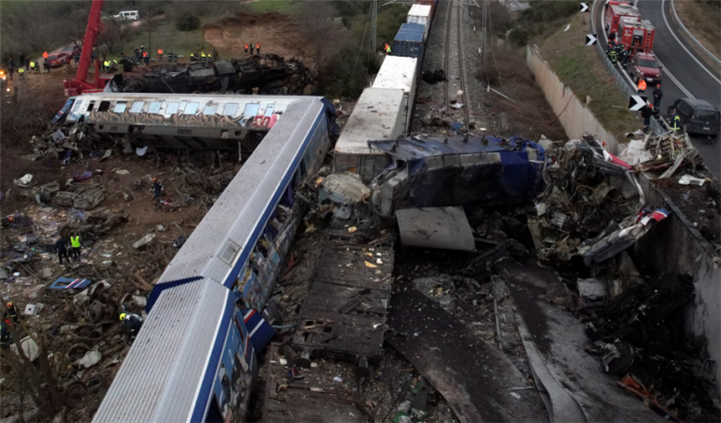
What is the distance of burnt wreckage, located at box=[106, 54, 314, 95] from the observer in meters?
21.4

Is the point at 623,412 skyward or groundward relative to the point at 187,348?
groundward

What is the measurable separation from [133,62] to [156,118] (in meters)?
13.5

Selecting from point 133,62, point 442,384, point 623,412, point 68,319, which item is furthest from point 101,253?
point 133,62

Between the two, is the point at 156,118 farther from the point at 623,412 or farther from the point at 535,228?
the point at 623,412

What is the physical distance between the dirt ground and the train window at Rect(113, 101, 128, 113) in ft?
53.1

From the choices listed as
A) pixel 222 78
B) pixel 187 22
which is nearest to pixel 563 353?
pixel 222 78

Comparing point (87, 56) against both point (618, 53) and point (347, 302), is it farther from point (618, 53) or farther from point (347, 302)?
point (618, 53)

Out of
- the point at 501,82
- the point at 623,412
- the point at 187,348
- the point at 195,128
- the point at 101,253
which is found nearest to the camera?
the point at 187,348

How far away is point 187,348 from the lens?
22.8 ft

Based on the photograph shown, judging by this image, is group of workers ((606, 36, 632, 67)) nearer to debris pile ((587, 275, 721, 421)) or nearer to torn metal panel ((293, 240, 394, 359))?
debris pile ((587, 275, 721, 421))

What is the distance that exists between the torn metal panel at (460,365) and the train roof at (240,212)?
3273mm

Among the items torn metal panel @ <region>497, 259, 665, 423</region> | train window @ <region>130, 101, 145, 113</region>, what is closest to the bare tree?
train window @ <region>130, 101, 145, 113</region>

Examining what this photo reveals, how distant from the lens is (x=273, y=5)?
47750mm

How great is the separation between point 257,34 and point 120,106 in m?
23.3
